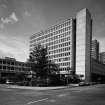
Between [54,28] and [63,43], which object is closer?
[63,43]

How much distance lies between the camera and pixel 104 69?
454ft

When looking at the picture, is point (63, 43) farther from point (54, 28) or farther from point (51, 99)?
point (51, 99)

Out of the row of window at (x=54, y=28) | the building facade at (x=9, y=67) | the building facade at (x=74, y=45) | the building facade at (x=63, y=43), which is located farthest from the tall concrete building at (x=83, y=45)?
the building facade at (x=9, y=67)

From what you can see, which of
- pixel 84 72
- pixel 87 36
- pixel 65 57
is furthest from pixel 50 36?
pixel 84 72

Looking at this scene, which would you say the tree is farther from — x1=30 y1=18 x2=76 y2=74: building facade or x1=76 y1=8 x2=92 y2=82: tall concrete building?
x1=76 y1=8 x2=92 y2=82: tall concrete building

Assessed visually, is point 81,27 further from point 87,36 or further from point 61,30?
point 61,30

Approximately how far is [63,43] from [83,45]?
15.8m

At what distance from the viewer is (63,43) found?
98.8 m

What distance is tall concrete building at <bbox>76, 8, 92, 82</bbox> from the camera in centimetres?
8762

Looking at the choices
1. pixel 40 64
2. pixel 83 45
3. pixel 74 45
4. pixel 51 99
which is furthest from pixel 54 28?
pixel 51 99

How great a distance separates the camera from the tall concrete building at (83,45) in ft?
287

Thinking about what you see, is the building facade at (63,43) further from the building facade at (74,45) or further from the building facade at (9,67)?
the building facade at (9,67)

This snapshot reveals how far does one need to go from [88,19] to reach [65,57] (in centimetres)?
3116

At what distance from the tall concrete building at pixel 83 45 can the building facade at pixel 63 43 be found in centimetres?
410
